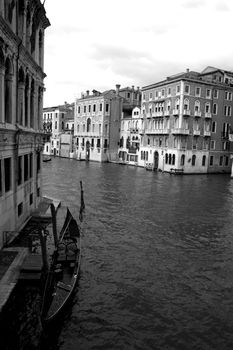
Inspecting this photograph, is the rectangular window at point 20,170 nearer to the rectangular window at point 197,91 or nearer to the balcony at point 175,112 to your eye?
the balcony at point 175,112

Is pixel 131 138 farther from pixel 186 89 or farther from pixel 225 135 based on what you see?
pixel 225 135

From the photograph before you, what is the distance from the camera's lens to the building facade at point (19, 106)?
1219 centimetres

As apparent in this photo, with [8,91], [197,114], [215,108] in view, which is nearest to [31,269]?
[8,91]

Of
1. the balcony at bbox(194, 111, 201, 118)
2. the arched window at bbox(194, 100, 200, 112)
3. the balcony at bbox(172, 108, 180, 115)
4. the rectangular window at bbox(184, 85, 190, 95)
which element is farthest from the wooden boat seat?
the arched window at bbox(194, 100, 200, 112)

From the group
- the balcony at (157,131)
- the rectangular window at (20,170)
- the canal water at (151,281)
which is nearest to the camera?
the canal water at (151,281)

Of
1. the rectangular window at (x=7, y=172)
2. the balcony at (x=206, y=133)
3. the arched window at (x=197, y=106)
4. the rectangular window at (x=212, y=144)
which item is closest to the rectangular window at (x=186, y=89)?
the arched window at (x=197, y=106)

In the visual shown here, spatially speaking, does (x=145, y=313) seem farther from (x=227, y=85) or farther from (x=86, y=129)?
(x=86, y=129)

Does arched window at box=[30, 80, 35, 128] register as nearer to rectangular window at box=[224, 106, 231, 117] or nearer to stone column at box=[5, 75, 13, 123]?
stone column at box=[5, 75, 13, 123]

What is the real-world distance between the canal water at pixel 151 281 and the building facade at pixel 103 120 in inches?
1590

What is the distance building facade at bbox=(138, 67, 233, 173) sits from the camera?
47031 mm

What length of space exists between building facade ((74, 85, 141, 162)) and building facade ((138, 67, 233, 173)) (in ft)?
37.9

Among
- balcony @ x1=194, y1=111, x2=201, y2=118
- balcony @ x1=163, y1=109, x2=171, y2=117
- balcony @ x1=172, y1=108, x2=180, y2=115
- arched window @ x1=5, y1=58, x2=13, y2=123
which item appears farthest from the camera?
balcony @ x1=163, y1=109, x2=171, y2=117

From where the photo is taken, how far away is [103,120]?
209 ft

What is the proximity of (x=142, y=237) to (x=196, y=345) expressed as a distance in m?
8.52
